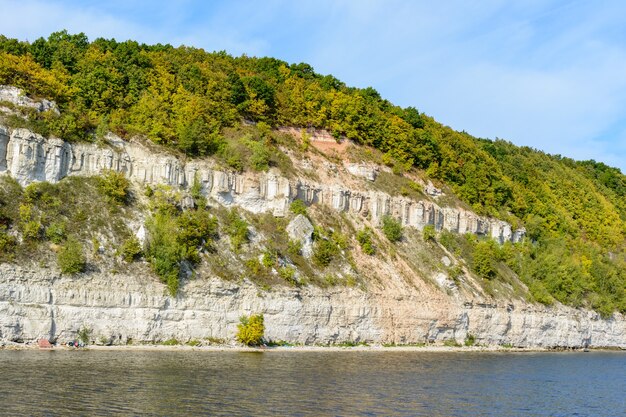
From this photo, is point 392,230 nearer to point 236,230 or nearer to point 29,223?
point 236,230

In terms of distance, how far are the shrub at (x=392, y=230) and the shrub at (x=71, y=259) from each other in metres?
34.8

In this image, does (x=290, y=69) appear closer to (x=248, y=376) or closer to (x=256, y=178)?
(x=256, y=178)

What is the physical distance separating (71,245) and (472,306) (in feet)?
132

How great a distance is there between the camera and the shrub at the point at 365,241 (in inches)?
2830

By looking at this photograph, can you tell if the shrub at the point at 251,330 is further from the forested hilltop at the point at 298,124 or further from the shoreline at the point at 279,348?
the forested hilltop at the point at 298,124

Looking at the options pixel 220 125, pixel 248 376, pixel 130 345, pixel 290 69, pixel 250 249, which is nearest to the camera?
pixel 248 376

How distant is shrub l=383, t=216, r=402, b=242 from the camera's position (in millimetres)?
76188

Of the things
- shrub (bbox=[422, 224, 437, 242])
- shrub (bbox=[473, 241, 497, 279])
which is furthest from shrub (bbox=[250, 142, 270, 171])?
shrub (bbox=[473, 241, 497, 279])

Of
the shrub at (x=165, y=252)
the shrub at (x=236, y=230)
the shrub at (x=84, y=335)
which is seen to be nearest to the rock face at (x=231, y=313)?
the shrub at (x=84, y=335)

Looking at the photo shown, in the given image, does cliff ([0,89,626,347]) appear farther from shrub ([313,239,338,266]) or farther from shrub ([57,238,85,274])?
shrub ([313,239,338,266])

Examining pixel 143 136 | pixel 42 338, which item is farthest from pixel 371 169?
pixel 42 338

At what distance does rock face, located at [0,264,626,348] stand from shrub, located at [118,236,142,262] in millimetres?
2015

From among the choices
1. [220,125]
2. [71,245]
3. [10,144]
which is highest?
[220,125]

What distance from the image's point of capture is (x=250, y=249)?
2527 inches
